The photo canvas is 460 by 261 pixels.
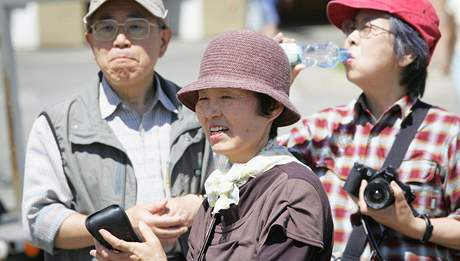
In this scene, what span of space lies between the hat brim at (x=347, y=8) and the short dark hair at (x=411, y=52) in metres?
0.07

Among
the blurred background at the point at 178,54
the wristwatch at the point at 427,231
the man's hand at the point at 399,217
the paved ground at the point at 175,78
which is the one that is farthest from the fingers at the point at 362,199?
the paved ground at the point at 175,78

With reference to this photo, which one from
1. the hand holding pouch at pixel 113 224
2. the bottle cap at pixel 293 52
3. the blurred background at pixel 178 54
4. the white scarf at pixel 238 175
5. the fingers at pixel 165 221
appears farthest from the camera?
the blurred background at pixel 178 54

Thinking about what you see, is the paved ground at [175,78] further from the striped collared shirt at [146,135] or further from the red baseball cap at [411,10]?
the red baseball cap at [411,10]

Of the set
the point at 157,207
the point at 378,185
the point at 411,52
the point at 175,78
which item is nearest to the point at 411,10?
the point at 411,52

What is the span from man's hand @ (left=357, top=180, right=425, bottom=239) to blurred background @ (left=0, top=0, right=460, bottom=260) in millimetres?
3077

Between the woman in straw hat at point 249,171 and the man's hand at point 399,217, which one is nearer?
the woman in straw hat at point 249,171

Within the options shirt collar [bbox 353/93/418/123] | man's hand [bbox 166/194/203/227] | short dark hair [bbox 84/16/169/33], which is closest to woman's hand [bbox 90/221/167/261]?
man's hand [bbox 166/194/203/227]

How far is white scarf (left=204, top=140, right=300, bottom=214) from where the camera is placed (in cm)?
234

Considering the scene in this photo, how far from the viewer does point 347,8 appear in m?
3.12

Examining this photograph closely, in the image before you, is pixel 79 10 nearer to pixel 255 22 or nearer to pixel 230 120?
pixel 255 22

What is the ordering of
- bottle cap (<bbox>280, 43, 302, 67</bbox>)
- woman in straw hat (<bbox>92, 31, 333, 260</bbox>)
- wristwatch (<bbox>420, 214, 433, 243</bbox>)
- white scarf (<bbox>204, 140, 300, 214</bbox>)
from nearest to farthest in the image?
woman in straw hat (<bbox>92, 31, 333, 260</bbox>) < white scarf (<bbox>204, 140, 300, 214</bbox>) < wristwatch (<bbox>420, 214, 433, 243</bbox>) < bottle cap (<bbox>280, 43, 302, 67</bbox>)

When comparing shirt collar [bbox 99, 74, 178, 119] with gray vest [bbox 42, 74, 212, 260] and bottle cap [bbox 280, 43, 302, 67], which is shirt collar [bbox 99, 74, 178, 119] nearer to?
gray vest [bbox 42, 74, 212, 260]

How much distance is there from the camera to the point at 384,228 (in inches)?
115

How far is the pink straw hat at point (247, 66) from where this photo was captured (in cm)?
231
